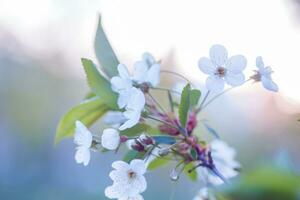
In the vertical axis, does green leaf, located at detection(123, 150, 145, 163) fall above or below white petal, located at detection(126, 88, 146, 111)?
below

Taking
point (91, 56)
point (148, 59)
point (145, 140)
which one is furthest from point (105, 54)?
point (91, 56)

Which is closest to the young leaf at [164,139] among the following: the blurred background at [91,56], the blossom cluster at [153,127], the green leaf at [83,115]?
the blossom cluster at [153,127]

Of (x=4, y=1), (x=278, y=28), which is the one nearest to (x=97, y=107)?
(x=278, y=28)

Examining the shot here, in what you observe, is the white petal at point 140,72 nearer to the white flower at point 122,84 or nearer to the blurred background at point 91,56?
the white flower at point 122,84

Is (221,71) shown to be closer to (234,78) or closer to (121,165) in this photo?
(234,78)

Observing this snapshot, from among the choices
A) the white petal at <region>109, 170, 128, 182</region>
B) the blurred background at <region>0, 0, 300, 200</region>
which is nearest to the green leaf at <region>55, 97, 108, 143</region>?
the white petal at <region>109, 170, 128, 182</region>

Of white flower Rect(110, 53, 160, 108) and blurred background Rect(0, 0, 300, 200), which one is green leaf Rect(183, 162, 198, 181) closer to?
white flower Rect(110, 53, 160, 108)
